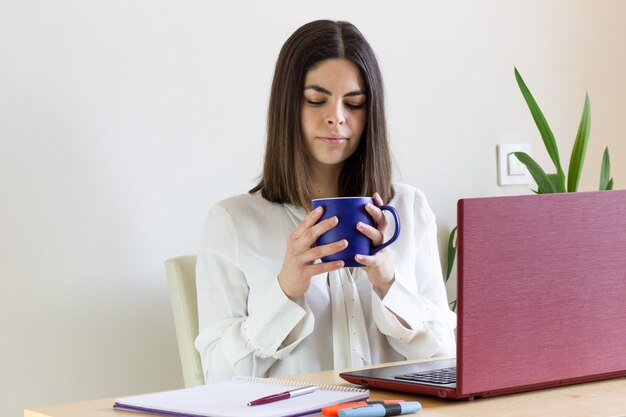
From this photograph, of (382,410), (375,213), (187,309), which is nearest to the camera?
(382,410)

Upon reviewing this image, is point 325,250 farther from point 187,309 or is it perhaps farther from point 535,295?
point 187,309

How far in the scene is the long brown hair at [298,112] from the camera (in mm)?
1562

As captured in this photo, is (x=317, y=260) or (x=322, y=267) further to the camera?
(x=317, y=260)

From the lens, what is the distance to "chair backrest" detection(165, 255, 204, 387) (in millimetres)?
1622

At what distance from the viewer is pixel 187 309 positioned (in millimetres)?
1625

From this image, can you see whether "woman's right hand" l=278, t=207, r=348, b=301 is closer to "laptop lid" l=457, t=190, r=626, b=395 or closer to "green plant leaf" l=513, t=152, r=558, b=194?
"laptop lid" l=457, t=190, r=626, b=395

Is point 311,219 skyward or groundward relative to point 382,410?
skyward

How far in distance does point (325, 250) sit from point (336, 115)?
45 centimetres

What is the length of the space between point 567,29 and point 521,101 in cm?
26

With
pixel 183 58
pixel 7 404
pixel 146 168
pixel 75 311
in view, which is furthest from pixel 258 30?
pixel 7 404

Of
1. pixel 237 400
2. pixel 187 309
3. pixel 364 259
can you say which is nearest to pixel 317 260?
pixel 187 309

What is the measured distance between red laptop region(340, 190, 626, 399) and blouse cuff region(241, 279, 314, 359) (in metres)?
0.38

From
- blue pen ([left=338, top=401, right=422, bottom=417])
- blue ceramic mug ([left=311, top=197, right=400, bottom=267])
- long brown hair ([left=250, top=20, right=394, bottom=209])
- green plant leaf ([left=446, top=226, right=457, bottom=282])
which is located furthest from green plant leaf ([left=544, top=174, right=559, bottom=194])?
blue pen ([left=338, top=401, right=422, bottom=417])

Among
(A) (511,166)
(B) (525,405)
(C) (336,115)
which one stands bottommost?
(B) (525,405)
